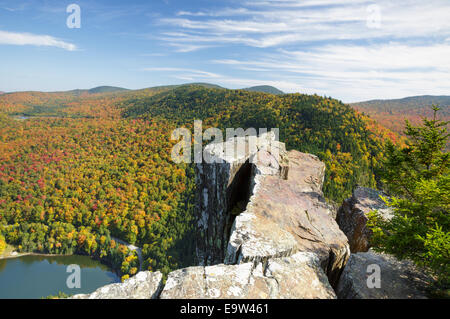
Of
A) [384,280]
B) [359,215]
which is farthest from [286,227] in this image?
[359,215]

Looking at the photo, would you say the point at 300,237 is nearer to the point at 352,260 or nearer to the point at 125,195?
the point at 352,260

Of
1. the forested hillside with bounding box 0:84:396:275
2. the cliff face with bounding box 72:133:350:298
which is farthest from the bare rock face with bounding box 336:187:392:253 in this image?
the forested hillside with bounding box 0:84:396:275

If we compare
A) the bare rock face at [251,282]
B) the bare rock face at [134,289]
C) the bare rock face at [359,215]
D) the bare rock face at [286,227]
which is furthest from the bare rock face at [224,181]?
the bare rock face at [134,289]

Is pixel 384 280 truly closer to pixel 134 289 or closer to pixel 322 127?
pixel 134 289

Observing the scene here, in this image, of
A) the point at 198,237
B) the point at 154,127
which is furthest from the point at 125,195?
the point at 198,237

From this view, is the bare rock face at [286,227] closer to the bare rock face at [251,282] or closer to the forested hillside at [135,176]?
the bare rock face at [251,282]

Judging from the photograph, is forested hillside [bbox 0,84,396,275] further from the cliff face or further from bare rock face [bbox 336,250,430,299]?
bare rock face [bbox 336,250,430,299]

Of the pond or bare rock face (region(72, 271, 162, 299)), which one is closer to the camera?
bare rock face (region(72, 271, 162, 299))

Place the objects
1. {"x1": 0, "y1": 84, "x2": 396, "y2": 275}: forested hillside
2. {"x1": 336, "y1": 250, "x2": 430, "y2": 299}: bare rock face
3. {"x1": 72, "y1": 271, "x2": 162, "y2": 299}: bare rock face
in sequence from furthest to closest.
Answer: {"x1": 0, "y1": 84, "x2": 396, "y2": 275}: forested hillside
{"x1": 336, "y1": 250, "x2": 430, "y2": 299}: bare rock face
{"x1": 72, "y1": 271, "x2": 162, "y2": 299}: bare rock face
